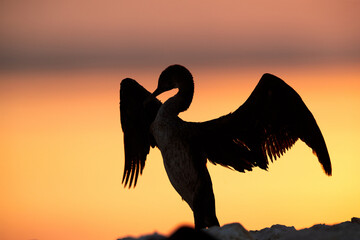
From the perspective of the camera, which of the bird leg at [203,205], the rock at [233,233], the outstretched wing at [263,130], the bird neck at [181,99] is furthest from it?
the bird neck at [181,99]

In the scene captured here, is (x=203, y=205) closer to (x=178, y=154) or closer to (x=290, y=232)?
(x=178, y=154)

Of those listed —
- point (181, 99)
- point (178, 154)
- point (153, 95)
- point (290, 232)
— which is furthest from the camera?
point (153, 95)

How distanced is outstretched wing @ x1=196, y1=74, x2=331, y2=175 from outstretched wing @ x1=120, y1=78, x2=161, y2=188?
1053mm

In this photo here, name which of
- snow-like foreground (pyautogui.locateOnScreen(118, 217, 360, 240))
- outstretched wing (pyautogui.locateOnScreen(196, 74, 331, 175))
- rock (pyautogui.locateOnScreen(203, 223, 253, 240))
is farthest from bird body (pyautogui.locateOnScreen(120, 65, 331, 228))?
rock (pyautogui.locateOnScreen(203, 223, 253, 240))

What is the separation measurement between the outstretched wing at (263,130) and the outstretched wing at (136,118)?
3.45 ft

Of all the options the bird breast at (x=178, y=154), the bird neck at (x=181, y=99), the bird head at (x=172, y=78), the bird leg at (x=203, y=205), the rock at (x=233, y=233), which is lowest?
the rock at (x=233, y=233)

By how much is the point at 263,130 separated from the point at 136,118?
1.76 metres

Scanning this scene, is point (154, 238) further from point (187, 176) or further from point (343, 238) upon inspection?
point (187, 176)

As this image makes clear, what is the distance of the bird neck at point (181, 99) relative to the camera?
7.81 meters

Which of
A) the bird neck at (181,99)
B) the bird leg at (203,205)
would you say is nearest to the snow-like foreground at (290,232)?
the bird leg at (203,205)

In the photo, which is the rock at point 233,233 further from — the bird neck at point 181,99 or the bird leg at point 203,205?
the bird neck at point 181,99

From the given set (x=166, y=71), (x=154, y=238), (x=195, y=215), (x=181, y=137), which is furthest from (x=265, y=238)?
(x=154, y=238)

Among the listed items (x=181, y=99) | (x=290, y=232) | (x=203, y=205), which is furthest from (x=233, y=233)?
(x=181, y=99)

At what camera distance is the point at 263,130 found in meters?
7.75
